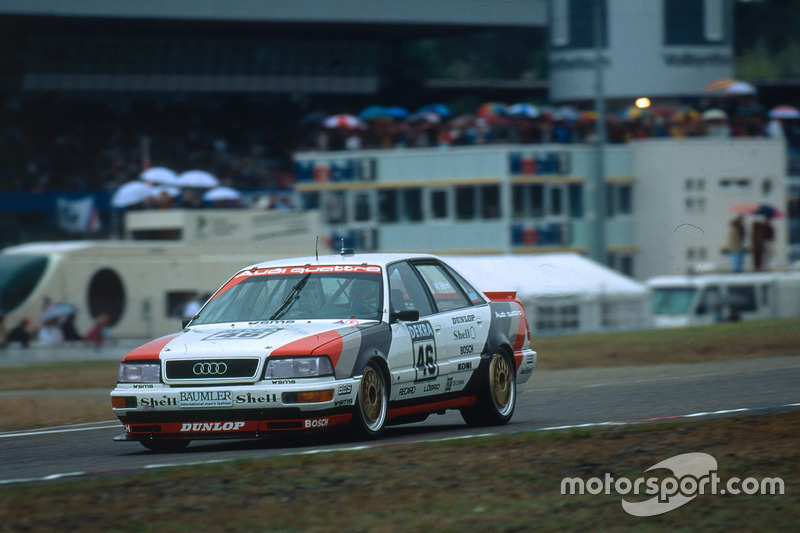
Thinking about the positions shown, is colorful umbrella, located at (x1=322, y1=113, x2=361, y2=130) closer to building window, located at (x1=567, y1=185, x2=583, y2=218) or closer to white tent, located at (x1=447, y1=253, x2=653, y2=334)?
building window, located at (x1=567, y1=185, x2=583, y2=218)

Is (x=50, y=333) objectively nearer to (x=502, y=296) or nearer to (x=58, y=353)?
(x=58, y=353)

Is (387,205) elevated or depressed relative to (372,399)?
elevated

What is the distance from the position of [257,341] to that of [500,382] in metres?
2.59

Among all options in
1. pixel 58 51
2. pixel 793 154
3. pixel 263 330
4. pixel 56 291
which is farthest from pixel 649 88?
pixel 263 330

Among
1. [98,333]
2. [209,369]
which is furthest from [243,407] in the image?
[98,333]

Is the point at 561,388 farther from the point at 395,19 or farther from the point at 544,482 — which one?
the point at 395,19

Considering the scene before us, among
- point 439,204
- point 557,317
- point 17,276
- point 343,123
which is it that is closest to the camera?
point 17,276

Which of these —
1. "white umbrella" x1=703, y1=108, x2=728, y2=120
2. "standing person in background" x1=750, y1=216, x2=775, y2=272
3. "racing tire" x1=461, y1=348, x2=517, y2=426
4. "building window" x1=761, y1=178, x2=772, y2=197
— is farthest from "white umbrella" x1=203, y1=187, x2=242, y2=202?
"racing tire" x1=461, y1=348, x2=517, y2=426

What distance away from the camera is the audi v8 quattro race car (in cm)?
916

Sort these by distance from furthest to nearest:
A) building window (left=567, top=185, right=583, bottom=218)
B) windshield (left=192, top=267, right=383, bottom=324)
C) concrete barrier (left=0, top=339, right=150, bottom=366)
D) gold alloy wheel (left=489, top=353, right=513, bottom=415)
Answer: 1. building window (left=567, top=185, right=583, bottom=218)
2. concrete barrier (left=0, top=339, right=150, bottom=366)
3. gold alloy wheel (left=489, top=353, right=513, bottom=415)
4. windshield (left=192, top=267, right=383, bottom=324)

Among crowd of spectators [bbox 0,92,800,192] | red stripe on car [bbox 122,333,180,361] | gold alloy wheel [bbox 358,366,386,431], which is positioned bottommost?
gold alloy wheel [bbox 358,366,386,431]

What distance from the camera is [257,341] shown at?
366 inches

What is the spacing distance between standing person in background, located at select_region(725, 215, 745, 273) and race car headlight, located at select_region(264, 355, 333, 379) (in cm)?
3537

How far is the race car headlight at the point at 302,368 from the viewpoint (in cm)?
912
